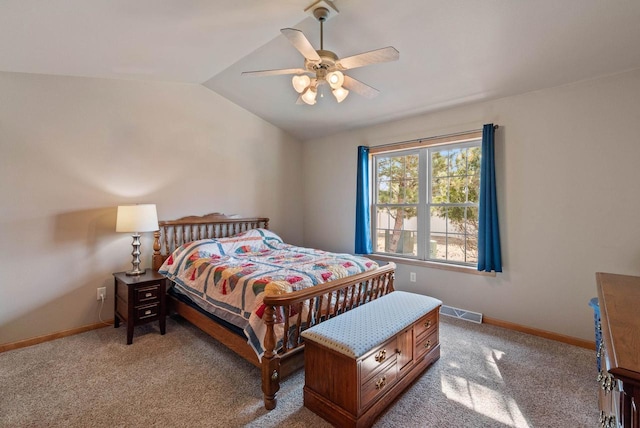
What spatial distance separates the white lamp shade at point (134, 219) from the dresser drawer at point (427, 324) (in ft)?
9.04

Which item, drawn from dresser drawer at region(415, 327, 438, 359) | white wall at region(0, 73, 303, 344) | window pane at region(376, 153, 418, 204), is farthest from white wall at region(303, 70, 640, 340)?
white wall at region(0, 73, 303, 344)

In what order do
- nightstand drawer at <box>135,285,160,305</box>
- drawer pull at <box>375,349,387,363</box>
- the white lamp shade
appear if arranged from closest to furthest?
drawer pull at <box>375,349,387,363</box> → nightstand drawer at <box>135,285,160,305</box> → the white lamp shade

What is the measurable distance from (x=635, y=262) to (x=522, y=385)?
1523 mm

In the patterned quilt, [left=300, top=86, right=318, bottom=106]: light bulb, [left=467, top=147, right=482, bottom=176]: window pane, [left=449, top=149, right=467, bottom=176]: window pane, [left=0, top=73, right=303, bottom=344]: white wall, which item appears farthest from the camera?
[left=449, top=149, right=467, bottom=176]: window pane

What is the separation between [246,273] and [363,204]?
7.20 ft

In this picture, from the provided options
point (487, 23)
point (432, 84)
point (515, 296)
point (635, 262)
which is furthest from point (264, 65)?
point (635, 262)

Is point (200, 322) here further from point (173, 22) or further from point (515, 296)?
point (515, 296)

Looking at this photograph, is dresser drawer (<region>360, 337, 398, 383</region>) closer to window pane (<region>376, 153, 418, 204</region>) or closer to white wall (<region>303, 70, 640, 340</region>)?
white wall (<region>303, 70, 640, 340</region>)

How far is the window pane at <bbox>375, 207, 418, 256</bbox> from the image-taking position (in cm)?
401

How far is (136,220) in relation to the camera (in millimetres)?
3043

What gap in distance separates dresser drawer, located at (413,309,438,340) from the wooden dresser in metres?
1.06

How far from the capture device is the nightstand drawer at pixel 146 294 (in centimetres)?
290

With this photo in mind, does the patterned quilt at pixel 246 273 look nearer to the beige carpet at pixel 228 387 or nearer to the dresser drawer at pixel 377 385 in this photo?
the beige carpet at pixel 228 387

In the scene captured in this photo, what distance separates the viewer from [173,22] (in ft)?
7.43
